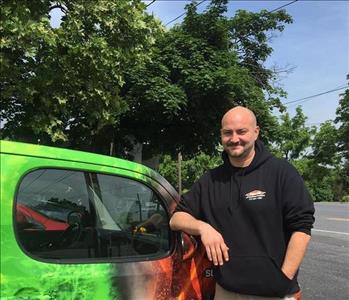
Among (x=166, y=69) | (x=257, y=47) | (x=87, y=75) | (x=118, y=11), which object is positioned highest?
(x=257, y=47)

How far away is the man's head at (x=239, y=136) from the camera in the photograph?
2711mm

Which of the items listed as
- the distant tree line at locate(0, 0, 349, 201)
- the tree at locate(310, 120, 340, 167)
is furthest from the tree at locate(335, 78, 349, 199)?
the distant tree line at locate(0, 0, 349, 201)

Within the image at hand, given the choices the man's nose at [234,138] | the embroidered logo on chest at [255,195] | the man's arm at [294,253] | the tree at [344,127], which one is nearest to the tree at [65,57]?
the man's nose at [234,138]

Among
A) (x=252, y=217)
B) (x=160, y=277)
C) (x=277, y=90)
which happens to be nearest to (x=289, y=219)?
(x=252, y=217)

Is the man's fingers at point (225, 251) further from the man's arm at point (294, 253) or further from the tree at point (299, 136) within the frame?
the tree at point (299, 136)

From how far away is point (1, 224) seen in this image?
2.06 metres

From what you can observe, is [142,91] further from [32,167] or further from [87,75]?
[32,167]

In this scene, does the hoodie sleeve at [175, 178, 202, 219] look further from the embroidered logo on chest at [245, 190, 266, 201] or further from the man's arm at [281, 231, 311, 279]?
the man's arm at [281, 231, 311, 279]

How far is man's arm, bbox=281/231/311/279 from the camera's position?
249 cm

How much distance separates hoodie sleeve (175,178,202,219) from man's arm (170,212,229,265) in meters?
Result: 0.05

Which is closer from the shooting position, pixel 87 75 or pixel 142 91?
pixel 87 75

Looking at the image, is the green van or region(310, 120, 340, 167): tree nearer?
the green van

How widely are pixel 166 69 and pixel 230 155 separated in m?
9.00

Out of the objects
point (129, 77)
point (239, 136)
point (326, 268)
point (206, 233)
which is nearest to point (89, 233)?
point (206, 233)
